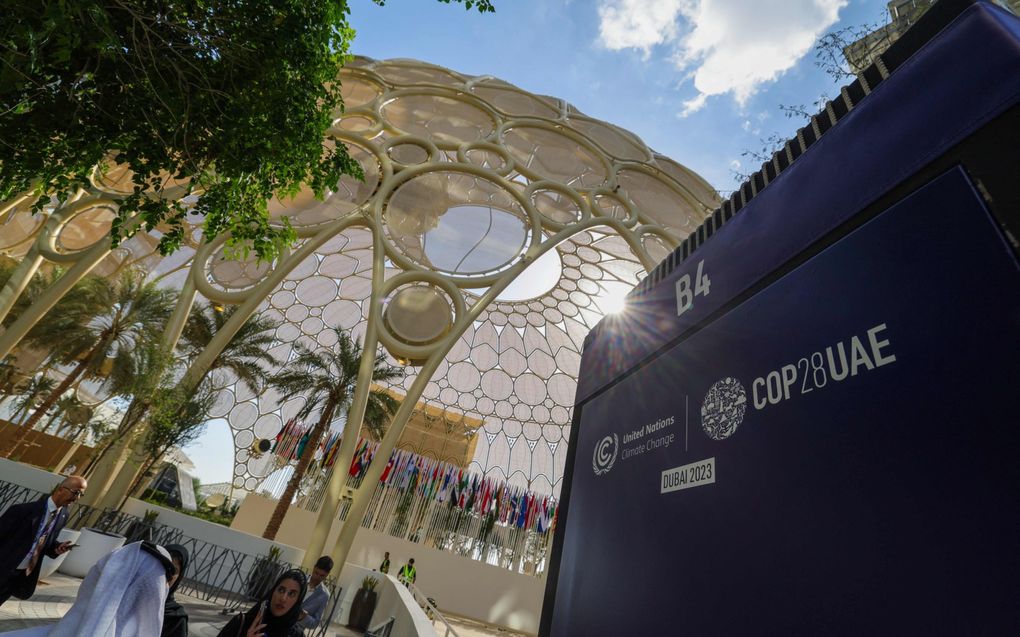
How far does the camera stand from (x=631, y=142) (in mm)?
23453

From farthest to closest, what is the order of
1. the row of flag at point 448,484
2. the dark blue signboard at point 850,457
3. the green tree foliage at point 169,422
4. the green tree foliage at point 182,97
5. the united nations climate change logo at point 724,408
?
the row of flag at point 448,484, the green tree foliage at point 169,422, the green tree foliage at point 182,97, the united nations climate change logo at point 724,408, the dark blue signboard at point 850,457

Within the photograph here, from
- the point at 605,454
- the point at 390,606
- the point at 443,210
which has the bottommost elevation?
the point at 390,606

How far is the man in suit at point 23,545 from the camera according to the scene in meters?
4.44

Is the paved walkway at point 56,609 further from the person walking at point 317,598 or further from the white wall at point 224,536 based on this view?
the white wall at point 224,536

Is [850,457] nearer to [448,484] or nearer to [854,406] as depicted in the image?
[854,406]

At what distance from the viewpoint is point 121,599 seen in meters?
2.55

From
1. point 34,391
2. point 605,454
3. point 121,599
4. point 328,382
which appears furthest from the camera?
point 34,391

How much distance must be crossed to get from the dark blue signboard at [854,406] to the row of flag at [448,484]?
29.5 meters

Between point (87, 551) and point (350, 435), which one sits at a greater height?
point (350, 435)

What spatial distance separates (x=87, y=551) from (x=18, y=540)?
22.2 ft

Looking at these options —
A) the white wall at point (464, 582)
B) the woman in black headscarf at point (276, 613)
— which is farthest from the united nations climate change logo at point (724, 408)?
the white wall at point (464, 582)

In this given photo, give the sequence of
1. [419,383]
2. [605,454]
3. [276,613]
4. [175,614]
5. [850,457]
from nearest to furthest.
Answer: [850,457]
[175,614]
[276,613]
[605,454]
[419,383]

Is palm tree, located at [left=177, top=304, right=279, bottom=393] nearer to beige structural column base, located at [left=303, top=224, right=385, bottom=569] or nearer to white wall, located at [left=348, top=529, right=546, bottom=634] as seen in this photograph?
white wall, located at [left=348, top=529, right=546, bottom=634]

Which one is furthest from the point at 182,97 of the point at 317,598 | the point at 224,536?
the point at 224,536
